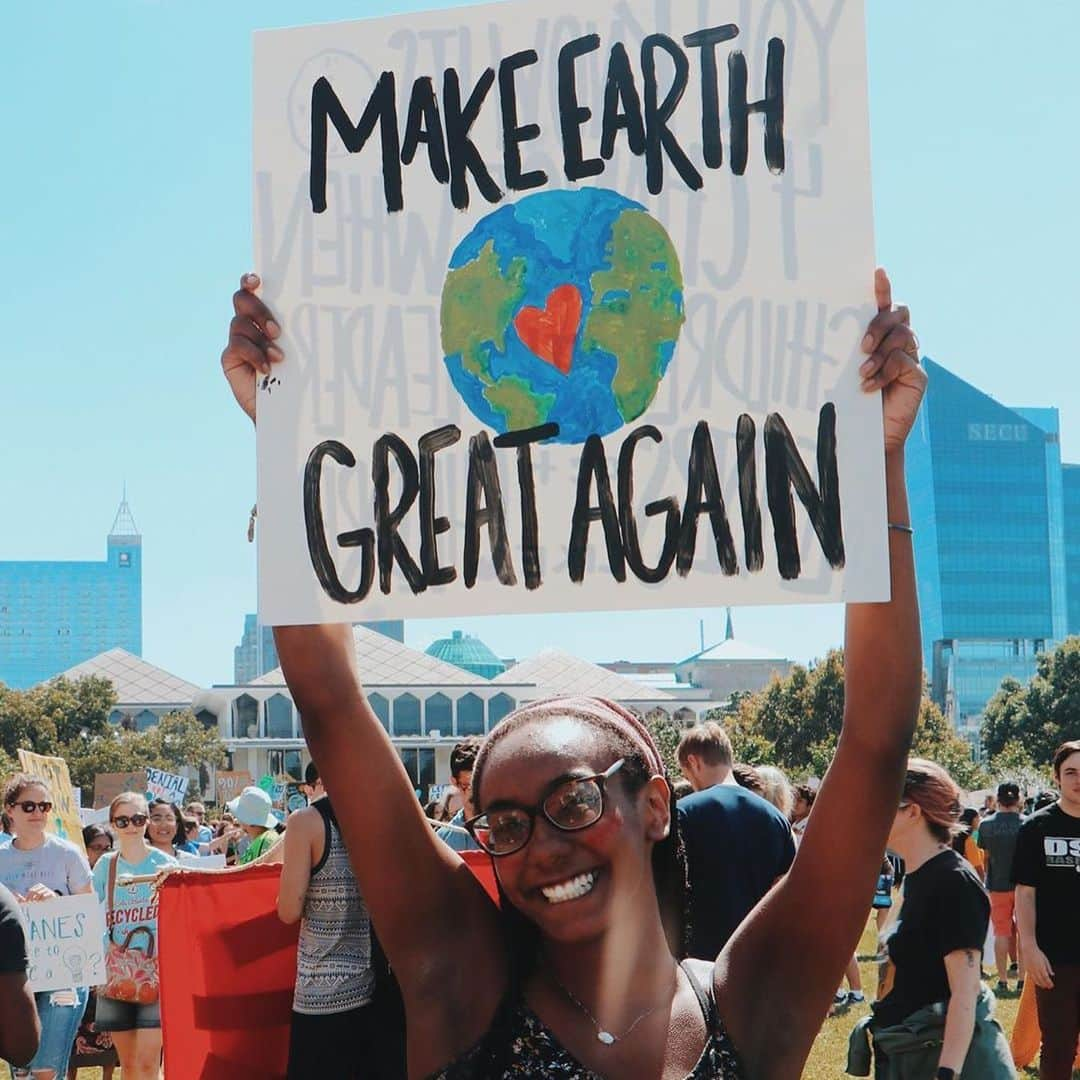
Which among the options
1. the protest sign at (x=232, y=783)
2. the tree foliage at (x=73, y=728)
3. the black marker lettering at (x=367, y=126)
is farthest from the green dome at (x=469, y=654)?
the black marker lettering at (x=367, y=126)

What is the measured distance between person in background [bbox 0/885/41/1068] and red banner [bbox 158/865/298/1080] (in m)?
0.55

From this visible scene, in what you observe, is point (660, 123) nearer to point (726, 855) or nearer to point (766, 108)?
point (766, 108)

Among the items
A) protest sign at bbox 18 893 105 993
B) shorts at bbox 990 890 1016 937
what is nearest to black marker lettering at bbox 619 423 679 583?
protest sign at bbox 18 893 105 993

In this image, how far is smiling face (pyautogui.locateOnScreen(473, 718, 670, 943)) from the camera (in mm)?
1901

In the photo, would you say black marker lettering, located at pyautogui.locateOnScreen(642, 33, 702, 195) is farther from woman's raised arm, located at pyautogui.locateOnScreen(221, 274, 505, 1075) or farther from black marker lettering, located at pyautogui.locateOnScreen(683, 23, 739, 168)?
woman's raised arm, located at pyautogui.locateOnScreen(221, 274, 505, 1075)

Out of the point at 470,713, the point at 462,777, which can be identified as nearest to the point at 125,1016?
the point at 462,777

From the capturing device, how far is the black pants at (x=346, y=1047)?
4.55m

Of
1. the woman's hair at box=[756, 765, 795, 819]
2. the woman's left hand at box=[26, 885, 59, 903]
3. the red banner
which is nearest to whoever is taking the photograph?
the red banner

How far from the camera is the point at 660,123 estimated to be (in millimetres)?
2285

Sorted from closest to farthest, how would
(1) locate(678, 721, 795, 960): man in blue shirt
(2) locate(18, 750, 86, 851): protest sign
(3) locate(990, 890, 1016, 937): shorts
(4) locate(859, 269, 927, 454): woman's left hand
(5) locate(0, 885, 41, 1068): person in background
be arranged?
(4) locate(859, 269, 927, 454): woman's left hand
(5) locate(0, 885, 41, 1068): person in background
(1) locate(678, 721, 795, 960): man in blue shirt
(2) locate(18, 750, 86, 851): protest sign
(3) locate(990, 890, 1016, 937): shorts

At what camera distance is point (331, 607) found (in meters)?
2.21

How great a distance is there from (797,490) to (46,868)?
248 inches

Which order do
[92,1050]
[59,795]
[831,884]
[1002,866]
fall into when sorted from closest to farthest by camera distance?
[831,884] → [92,1050] → [59,795] → [1002,866]

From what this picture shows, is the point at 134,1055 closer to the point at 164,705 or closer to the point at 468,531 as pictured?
the point at 468,531
